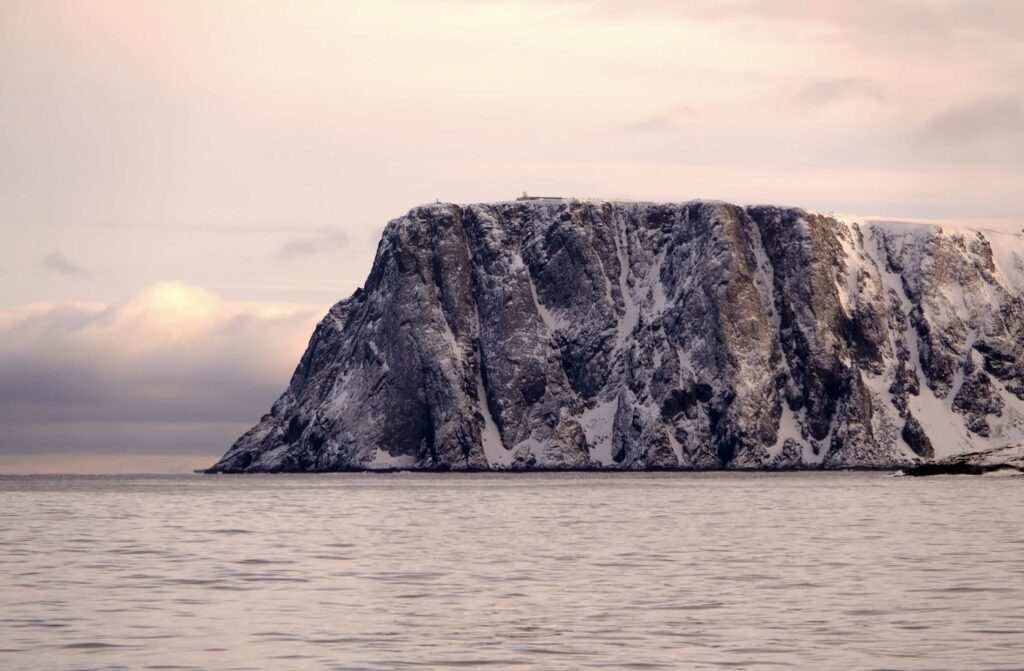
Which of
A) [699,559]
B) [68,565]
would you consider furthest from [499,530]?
[68,565]

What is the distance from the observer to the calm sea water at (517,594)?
121ft

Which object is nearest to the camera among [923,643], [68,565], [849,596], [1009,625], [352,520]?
[923,643]

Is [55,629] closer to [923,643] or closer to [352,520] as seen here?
[923,643]

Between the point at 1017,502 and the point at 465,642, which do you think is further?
the point at 1017,502

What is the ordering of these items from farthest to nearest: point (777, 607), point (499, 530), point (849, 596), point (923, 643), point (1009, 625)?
point (499, 530), point (849, 596), point (777, 607), point (1009, 625), point (923, 643)

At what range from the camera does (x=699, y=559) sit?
65.3 metres

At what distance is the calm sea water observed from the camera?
36.9 metres

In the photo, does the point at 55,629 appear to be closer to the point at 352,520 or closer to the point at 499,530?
the point at 499,530

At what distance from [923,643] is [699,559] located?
27.4m

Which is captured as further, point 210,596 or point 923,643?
point 210,596

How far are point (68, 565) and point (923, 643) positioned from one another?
37396 millimetres

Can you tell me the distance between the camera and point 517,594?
51281mm

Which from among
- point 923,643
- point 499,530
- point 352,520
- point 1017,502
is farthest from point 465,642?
point 1017,502

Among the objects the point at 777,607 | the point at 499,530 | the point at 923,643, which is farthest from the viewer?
the point at 499,530
